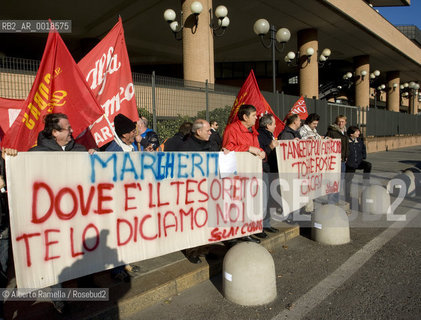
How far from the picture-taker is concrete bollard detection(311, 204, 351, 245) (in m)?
5.01

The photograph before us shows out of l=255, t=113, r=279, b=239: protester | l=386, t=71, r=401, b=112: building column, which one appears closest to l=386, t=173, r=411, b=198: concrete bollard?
l=255, t=113, r=279, b=239: protester

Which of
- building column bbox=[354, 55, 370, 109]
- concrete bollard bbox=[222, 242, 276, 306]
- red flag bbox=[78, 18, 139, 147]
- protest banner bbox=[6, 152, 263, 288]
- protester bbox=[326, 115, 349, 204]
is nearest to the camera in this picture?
protest banner bbox=[6, 152, 263, 288]

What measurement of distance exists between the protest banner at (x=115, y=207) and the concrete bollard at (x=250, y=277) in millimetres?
686

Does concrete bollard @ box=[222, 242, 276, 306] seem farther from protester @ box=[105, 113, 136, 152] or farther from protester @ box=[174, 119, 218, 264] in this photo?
protester @ box=[105, 113, 136, 152]

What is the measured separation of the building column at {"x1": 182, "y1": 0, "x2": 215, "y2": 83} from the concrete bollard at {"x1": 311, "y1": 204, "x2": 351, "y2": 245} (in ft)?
29.8

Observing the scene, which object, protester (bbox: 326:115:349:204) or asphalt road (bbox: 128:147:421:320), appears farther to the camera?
protester (bbox: 326:115:349:204)

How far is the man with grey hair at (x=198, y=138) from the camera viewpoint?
4156 mm

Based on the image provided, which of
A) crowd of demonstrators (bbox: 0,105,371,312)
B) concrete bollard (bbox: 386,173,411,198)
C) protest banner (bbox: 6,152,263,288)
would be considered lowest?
concrete bollard (bbox: 386,173,411,198)

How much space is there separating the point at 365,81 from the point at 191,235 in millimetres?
27121

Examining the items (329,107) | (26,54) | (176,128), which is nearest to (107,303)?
(176,128)

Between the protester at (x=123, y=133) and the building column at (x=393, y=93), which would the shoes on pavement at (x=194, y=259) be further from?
the building column at (x=393, y=93)

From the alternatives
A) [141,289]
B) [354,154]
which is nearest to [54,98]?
[141,289]

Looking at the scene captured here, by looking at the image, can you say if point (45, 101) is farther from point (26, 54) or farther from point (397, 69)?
point (397, 69)

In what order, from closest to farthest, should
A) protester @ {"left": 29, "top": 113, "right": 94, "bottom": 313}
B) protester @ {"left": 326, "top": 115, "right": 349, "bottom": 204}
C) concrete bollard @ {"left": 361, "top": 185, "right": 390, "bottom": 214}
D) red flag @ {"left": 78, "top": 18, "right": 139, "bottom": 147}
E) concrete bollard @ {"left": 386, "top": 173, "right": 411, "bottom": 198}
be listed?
protester @ {"left": 29, "top": 113, "right": 94, "bottom": 313}, red flag @ {"left": 78, "top": 18, "right": 139, "bottom": 147}, concrete bollard @ {"left": 361, "top": 185, "right": 390, "bottom": 214}, protester @ {"left": 326, "top": 115, "right": 349, "bottom": 204}, concrete bollard @ {"left": 386, "top": 173, "right": 411, "bottom": 198}
